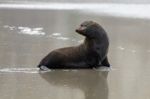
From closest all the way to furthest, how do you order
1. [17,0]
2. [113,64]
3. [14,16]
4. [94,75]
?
[94,75] < [113,64] < [14,16] < [17,0]

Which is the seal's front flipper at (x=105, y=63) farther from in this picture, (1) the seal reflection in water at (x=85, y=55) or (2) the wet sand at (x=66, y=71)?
(2) the wet sand at (x=66, y=71)

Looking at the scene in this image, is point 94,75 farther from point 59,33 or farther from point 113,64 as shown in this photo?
point 59,33

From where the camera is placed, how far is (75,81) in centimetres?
839

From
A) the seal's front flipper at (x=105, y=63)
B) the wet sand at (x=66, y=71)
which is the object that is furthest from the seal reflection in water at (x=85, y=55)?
the wet sand at (x=66, y=71)

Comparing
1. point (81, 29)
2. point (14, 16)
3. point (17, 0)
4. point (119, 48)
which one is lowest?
point (17, 0)

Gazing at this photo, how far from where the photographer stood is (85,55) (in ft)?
31.1

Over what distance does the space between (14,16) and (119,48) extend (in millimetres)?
9220

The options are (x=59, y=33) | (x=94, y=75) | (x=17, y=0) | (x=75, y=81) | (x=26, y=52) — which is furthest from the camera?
(x=17, y=0)

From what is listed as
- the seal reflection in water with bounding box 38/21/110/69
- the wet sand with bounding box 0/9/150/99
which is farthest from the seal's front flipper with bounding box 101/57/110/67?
the wet sand with bounding box 0/9/150/99

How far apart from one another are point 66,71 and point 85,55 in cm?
46

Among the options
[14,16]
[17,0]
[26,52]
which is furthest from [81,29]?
[17,0]

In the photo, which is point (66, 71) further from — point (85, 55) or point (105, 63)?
point (105, 63)

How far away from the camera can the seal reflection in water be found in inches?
372

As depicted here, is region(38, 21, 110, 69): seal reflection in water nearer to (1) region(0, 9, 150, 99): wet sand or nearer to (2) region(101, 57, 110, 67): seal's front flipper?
(2) region(101, 57, 110, 67): seal's front flipper
